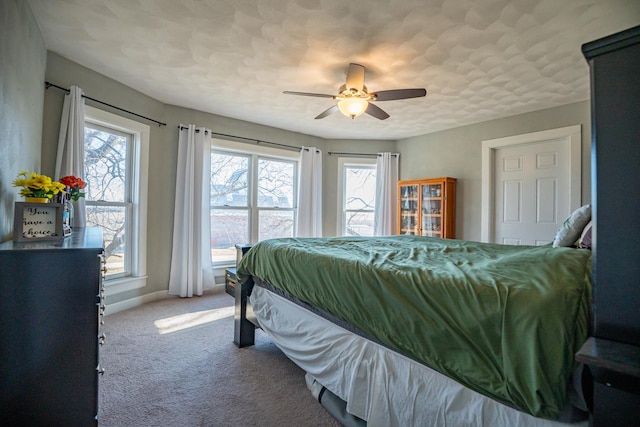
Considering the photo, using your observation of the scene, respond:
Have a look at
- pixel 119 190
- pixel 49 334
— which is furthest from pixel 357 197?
pixel 49 334

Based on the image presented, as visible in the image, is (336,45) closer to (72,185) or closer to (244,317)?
(72,185)

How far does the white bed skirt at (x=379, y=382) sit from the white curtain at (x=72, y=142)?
2.26 meters

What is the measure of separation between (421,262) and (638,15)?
2.19 m

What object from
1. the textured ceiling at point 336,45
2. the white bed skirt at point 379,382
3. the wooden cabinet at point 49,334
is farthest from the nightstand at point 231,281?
the textured ceiling at point 336,45

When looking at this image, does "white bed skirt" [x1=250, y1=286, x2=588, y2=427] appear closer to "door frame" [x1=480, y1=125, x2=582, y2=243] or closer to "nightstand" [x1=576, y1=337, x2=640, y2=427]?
"nightstand" [x1=576, y1=337, x2=640, y2=427]

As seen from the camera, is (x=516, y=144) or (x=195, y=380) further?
(x=516, y=144)

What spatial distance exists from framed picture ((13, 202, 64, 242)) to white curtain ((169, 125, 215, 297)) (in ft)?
7.45

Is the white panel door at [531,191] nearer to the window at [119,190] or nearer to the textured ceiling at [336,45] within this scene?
the textured ceiling at [336,45]

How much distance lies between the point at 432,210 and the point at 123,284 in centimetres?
409

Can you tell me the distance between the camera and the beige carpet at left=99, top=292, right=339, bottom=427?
162cm

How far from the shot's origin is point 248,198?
4.57m

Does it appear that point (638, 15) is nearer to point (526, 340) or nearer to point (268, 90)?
point (526, 340)

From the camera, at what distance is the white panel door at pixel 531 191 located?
11.5 ft

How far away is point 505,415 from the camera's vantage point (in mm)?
959
